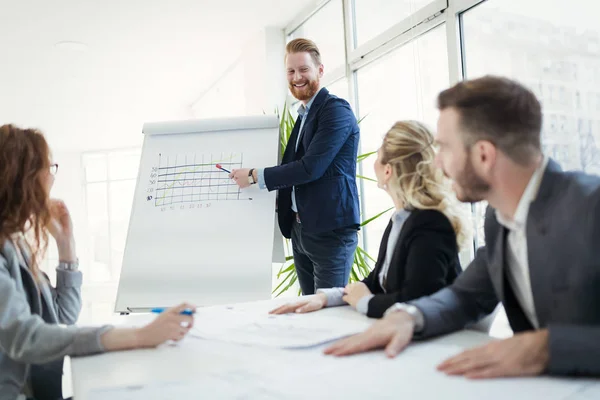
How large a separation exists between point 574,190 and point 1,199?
1169 mm

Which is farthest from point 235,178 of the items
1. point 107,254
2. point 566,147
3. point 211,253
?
point 107,254

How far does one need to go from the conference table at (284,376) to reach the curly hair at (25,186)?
1.22ft

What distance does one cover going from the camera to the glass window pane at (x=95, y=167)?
11.9m

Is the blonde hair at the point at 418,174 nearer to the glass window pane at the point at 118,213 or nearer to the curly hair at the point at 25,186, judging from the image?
the curly hair at the point at 25,186

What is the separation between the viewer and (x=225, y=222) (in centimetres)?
252

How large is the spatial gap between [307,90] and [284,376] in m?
1.85

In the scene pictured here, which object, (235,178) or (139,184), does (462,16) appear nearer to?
(235,178)

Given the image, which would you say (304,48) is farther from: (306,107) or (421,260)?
(421,260)

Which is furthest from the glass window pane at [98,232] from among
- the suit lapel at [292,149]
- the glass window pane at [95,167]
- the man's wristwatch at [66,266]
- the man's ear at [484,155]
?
the man's ear at [484,155]

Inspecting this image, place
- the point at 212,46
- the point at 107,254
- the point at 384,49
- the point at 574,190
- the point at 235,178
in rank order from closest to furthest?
the point at 574,190
the point at 235,178
the point at 384,49
the point at 212,46
the point at 107,254

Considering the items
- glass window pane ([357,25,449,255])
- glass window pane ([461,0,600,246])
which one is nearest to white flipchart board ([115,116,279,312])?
glass window pane ([357,25,449,255])

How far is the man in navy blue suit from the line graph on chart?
110 millimetres

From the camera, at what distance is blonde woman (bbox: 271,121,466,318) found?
1.27 meters

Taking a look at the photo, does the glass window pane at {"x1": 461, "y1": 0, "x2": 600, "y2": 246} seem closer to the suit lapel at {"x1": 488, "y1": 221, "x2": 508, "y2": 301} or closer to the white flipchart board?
the white flipchart board
